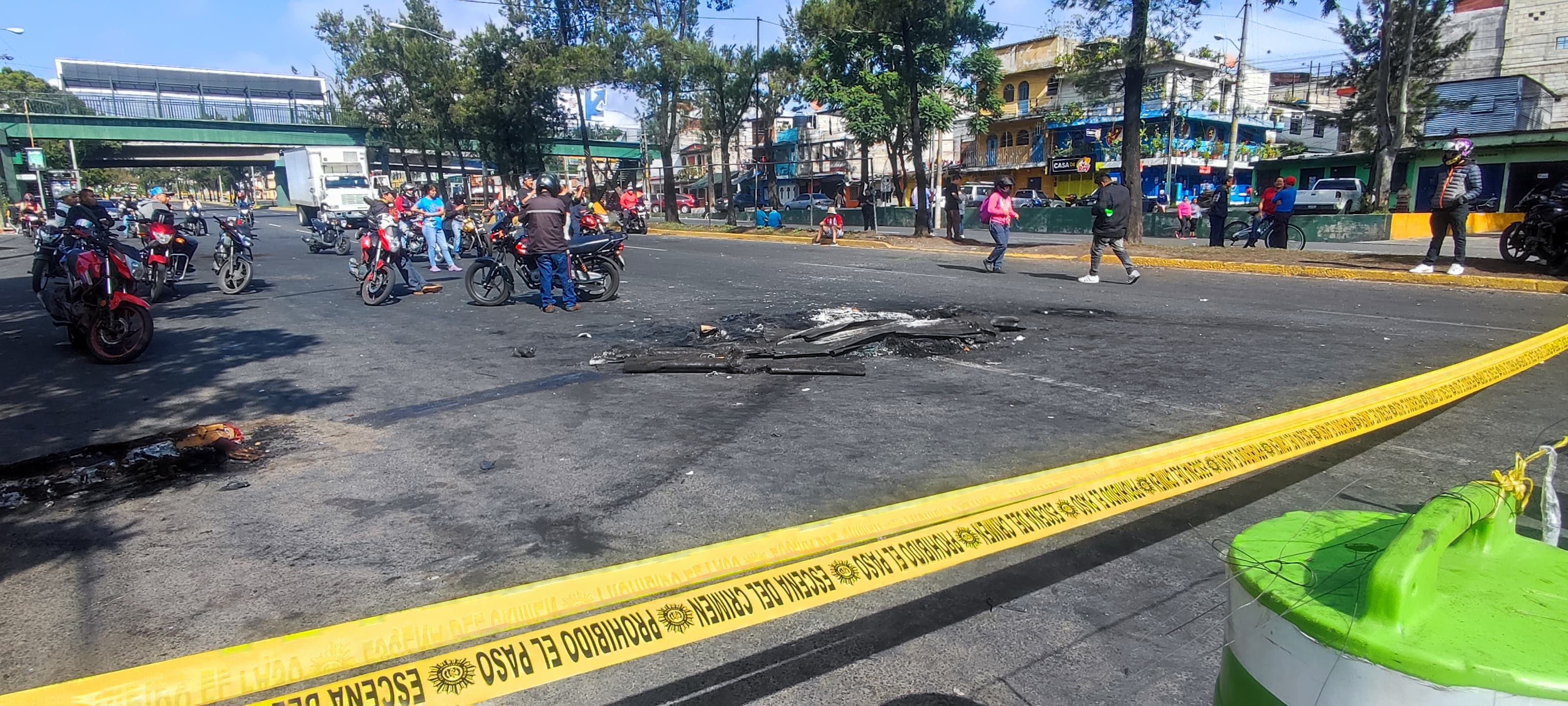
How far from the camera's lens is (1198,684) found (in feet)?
8.23

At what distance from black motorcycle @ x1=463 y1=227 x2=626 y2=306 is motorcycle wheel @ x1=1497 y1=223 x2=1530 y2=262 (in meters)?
13.5

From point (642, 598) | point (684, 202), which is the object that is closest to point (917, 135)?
point (642, 598)

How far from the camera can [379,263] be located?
11.5 metres

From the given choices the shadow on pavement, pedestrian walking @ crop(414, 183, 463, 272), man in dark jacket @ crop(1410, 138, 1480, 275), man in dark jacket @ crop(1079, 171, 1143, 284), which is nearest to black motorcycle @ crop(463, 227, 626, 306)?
pedestrian walking @ crop(414, 183, 463, 272)

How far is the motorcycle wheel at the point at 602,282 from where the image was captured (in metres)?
11.7

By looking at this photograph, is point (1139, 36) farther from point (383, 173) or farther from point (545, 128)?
point (383, 173)

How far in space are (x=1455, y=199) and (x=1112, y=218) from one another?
4.61 metres

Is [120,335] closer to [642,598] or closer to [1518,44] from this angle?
[642,598]

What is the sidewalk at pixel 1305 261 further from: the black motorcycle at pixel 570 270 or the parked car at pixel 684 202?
the parked car at pixel 684 202

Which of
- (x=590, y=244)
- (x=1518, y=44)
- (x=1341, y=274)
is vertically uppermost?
(x=1518, y=44)

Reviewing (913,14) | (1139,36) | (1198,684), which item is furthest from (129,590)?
(913,14)

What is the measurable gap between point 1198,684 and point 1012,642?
561mm

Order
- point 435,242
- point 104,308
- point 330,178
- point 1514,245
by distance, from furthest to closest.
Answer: point 330,178 → point 435,242 → point 1514,245 → point 104,308

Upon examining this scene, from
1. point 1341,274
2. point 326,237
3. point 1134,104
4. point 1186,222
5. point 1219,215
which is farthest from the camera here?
point 1186,222
